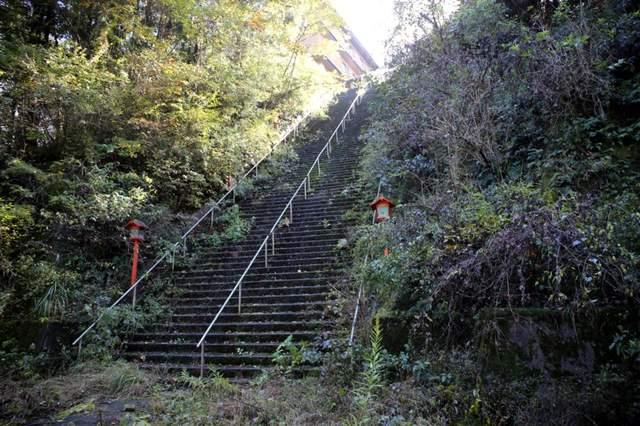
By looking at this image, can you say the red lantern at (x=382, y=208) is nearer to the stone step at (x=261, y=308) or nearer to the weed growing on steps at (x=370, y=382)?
the stone step at (x=261, y=308)

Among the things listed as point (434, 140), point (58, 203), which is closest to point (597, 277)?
point (434, 140)

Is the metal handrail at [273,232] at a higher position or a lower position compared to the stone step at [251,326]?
higher

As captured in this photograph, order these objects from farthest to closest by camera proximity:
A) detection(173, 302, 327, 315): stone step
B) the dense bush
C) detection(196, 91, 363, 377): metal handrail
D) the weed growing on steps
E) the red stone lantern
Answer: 1. the red stone lantern
2. detection(173, 302, 327, 315): stone step
3. detection(196, 91, 363, 377): metal handrail
4. the weed growing on steps
5. the dense bush

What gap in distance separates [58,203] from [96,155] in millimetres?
1751

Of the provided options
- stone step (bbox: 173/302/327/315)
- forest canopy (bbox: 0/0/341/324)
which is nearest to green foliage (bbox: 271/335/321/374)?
stone step (bbox: 173/302/327/315)

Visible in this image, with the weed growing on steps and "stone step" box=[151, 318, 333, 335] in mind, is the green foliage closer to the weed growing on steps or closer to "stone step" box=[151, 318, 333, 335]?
"stone step" box=[151, 318, 333, 335]

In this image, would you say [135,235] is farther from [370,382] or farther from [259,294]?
[370,382]

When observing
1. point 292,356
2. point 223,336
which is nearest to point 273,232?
point 223,336

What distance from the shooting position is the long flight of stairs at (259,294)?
7090 mm

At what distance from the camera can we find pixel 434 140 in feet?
28.3

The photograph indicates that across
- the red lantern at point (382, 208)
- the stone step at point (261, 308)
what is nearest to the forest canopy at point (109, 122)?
the stone step at point (261, 308)

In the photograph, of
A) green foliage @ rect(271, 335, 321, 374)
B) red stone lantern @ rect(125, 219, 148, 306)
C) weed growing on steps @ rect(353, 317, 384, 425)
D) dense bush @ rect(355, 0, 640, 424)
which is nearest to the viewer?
dense bush @ rect(355, 0, 640, 424)

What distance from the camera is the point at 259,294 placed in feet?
28.3

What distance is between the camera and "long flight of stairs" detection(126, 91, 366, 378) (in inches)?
279
